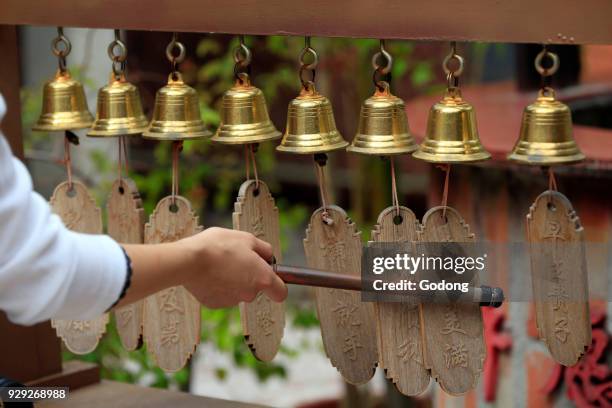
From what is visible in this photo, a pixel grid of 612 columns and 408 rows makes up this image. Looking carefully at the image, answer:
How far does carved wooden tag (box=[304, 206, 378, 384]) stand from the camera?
2.19m

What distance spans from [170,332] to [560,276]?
0.86 meters

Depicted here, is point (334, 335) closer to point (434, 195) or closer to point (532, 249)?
point (532, 249)

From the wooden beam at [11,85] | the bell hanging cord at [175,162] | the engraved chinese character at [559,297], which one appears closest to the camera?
the engraved chinese character at [559,297]

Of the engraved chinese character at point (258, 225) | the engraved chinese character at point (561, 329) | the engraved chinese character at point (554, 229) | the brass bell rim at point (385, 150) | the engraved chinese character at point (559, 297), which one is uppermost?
the brass bell rim at point (385, 150)

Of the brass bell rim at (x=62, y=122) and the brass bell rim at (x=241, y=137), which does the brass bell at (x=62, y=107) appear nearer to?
the brass bell rim at (x=62, y=122)

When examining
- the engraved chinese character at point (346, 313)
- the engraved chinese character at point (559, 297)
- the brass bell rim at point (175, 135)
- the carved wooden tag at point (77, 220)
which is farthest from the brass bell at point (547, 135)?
the carved wooden tag at point (77, 220)

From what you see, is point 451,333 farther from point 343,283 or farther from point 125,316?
point 125,316

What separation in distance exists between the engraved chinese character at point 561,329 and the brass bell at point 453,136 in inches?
13.4

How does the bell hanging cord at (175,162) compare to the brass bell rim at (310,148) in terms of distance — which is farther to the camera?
the bell hanging cord at (175,162)

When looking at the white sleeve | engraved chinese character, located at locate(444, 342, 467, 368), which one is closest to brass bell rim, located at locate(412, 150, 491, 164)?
engraved chinese character, located at locate(444, 342, 467, 368)

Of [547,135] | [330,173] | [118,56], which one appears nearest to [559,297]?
[547,135]

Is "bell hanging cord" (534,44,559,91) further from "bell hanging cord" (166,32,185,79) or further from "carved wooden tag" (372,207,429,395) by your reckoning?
"bell hanging cord" (166,32,185,79)

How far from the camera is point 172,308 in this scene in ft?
7.72

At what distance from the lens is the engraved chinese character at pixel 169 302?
7.71 feet
